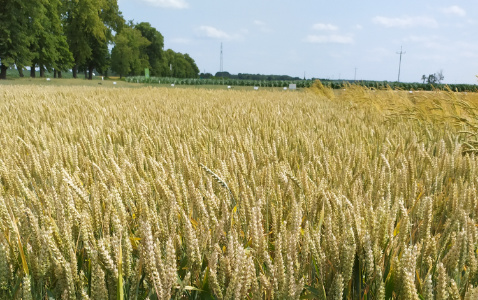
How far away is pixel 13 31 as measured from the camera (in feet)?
93.8

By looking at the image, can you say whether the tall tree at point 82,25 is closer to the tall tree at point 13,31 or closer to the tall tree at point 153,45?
the tall tree at point 13,31

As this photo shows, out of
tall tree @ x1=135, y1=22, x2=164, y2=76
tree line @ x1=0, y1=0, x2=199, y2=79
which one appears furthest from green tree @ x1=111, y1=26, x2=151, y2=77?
tall tree @ x1=135, y1=22, x2=164, y2=76

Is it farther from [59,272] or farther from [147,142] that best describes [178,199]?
[147,142]

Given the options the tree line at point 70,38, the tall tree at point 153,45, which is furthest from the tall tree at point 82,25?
the tall tree at point 153,45

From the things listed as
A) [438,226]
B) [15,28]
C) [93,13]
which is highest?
[93,13]

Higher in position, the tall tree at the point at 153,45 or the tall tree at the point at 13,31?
the tall tree at the point at 153,45

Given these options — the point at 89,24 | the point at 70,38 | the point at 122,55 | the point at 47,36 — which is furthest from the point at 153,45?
the point at 47,36

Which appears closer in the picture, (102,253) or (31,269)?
(102,253)

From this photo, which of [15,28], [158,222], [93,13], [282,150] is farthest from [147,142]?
[93,13]

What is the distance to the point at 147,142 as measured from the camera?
220cm

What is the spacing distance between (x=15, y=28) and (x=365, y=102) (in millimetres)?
29608

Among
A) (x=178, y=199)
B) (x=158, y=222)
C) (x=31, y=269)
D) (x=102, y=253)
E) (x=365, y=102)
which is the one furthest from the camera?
(x=365, y=102)

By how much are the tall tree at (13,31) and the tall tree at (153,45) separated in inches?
1625

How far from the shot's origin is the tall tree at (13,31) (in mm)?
27984
